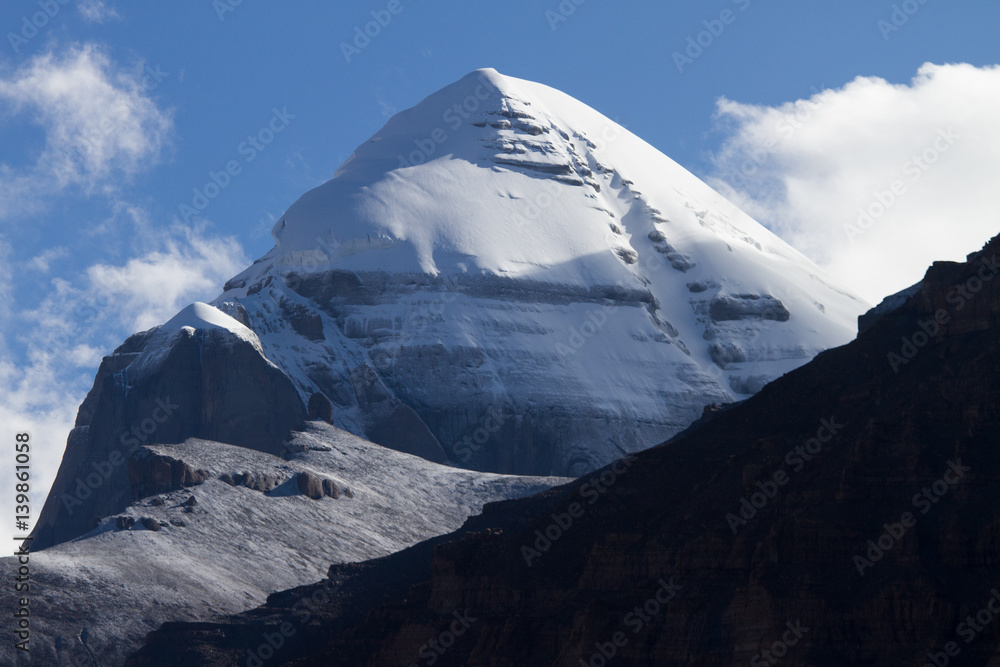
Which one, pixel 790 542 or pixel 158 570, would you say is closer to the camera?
pixel 790 542

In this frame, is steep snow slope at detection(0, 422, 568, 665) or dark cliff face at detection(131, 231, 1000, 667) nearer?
dark cliff face at detection(131, 231, 1000, 667)

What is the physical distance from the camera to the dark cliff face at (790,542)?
70.9 metres

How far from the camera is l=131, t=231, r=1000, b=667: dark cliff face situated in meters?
70.9

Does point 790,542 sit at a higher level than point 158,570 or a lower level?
lower

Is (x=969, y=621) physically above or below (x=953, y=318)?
below

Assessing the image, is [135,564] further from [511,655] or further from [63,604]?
[511,655]

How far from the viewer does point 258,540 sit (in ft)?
633

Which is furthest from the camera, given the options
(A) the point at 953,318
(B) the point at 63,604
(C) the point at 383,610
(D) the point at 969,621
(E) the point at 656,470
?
(B) the point at 63,604

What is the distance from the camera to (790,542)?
250 feet

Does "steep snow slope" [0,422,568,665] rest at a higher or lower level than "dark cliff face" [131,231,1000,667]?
higher

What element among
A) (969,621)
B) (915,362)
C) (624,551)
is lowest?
(969,621)

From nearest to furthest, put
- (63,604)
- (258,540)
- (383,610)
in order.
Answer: (383,610)
(63,604)
(258,540)

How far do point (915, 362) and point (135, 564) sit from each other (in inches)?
3987

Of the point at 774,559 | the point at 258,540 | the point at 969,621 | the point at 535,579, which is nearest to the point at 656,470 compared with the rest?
the point at 535,579
